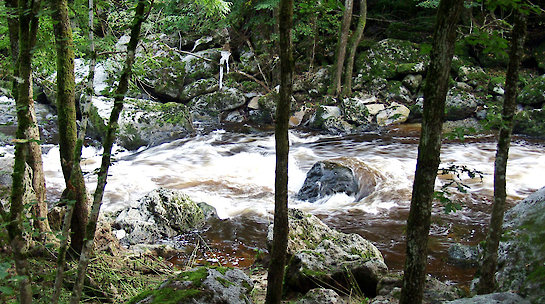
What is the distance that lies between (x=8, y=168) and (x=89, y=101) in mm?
3563

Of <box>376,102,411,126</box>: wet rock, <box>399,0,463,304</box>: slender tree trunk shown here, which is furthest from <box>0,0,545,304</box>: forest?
<box>376,102,411,126</box>: wet rock

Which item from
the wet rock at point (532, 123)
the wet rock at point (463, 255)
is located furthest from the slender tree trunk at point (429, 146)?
the wet rock at point (532, 123)

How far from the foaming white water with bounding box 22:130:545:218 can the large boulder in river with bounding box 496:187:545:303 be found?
3963 millimetres

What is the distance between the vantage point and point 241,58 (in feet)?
63.0

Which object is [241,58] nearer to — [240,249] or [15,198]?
[240,249]

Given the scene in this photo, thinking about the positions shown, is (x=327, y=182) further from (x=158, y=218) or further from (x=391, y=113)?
(x=391, y=113)

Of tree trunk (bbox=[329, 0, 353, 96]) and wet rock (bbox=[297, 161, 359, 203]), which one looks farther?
tree trunk (bbox=[329, 0, 353, 96])

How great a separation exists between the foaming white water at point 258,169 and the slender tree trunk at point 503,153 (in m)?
4.41

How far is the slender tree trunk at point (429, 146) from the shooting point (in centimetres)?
204

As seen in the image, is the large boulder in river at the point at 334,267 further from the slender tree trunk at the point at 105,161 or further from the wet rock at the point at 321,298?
the slender tree trunk at the point at 105,161

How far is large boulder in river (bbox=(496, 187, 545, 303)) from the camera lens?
271 centimetres

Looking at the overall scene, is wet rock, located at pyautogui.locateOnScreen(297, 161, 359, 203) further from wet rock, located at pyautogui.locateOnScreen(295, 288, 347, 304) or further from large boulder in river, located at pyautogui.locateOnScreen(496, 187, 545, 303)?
wet rock, located at pyautogui.locateOnScreen(295, 288, 347, 304)

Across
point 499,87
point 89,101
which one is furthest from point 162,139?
point 499,87

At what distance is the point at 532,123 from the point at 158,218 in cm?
1242
